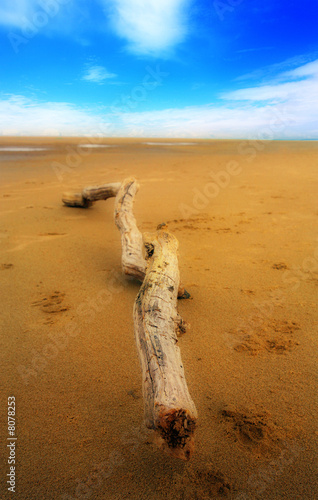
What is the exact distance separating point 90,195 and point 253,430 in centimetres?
494

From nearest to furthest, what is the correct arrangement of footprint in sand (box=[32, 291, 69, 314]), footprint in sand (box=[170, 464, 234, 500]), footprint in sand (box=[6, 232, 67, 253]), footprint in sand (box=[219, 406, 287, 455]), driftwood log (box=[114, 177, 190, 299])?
footprint in sand (box=[170, 464, 234, 500]) < footprint in sand (box=[219, 406, 287, 455]) < footprint in sand (box=[32, 291, 69, 314]) < driftwood log (box=[114, 177, 190, 299]) < footprint in sand (box=[6, 232, 67, 253])

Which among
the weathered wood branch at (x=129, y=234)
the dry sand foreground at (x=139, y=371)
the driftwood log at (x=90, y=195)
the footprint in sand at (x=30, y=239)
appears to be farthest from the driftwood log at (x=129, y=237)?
the footprint in sand at (x=30, y=239)

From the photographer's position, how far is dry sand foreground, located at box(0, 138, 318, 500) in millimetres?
1471

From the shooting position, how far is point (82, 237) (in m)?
4.74

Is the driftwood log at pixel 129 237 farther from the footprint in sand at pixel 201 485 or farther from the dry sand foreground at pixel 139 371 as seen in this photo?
the footprint in sand at pixel 201 485

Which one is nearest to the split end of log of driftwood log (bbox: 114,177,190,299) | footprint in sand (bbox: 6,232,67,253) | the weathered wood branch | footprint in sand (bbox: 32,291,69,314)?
driftwood log (bbox: 114,177,190,299)

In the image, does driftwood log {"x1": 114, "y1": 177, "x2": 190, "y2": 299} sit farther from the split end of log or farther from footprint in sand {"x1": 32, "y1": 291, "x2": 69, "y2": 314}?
the split end of log

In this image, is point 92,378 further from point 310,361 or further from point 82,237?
point 82,237

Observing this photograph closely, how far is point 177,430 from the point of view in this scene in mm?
1262

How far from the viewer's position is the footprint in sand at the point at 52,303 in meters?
2.86

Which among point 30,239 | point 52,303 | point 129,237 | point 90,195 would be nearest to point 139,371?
point 52,303

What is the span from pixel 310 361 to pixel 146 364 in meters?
1.29

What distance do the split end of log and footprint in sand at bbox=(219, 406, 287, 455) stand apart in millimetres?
502

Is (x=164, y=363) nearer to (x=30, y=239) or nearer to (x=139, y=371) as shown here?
(x=139, y=371)
